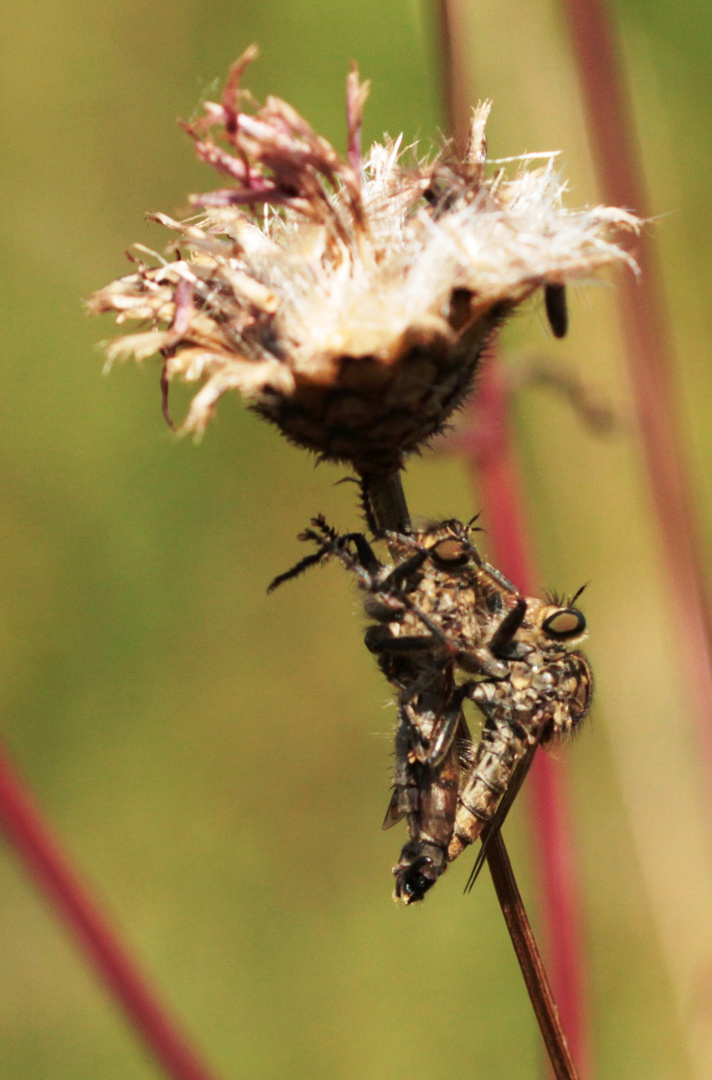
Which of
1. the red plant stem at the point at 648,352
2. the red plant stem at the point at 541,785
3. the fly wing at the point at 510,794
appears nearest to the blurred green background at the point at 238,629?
the red plant stem at the point at 541,785

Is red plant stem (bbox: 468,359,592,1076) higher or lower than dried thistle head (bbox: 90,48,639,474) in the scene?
lower

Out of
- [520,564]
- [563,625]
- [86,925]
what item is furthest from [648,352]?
[86,925]

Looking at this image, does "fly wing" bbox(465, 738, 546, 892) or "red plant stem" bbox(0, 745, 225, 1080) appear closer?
"fly wing" bbox(465, 738, 546, 892)

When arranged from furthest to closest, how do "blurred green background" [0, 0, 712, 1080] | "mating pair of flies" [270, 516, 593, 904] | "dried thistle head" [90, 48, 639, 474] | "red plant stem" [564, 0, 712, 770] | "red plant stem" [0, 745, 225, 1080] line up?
"blurred green background" [0, 0, 712, 1080] → "red plant stem" [564, 0, 712, 770] → "red plant stem" [0, 745, 225, 1080] → "mating pair of flies" [270, 516, 593, 904] → "dried thistle head" [90, 48, 639, 474]

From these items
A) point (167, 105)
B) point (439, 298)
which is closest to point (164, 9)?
point (167, 105)

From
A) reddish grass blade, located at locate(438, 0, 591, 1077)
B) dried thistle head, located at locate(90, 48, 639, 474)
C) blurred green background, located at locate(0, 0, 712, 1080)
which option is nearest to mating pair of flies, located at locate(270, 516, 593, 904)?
dried thistle head, located at locate(90, 48, 639, 474)

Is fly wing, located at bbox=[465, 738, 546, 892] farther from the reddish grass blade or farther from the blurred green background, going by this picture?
the blurred green background

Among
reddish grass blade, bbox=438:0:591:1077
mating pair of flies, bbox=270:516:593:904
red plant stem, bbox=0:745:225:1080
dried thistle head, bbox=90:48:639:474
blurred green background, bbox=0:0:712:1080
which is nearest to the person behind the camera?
dried thistle head, bbox=90:48:639:474

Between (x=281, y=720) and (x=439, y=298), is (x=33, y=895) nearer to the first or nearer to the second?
(x=281, y=720)

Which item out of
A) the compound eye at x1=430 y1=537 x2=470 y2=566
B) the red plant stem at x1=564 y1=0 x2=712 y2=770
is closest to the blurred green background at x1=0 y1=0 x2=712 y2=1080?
the red plant stem at x1=564 y1=0 x2=712 y2=770
